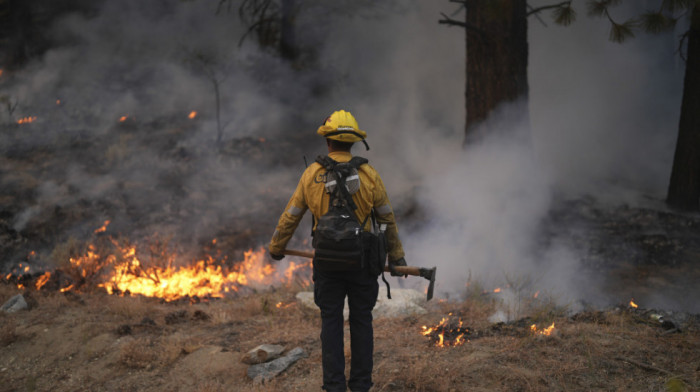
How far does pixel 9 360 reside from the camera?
13.6ft

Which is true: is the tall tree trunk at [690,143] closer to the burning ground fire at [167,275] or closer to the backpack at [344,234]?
the burning ground fire at [167,275]

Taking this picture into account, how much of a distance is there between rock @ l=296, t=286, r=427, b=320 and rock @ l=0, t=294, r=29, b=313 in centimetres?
292

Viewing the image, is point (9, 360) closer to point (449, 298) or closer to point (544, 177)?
point (449, 298)

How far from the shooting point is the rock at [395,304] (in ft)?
15.7

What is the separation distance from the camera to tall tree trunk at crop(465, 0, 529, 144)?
7031mm

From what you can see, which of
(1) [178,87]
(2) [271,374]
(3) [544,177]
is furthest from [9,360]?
(1) [178,87]

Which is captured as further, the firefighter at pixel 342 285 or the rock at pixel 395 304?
the rock at pixel 395 304

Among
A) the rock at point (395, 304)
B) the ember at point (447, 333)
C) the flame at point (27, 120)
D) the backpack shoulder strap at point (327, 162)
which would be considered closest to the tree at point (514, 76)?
the rock at point (395, 304)

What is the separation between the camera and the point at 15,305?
5.11m

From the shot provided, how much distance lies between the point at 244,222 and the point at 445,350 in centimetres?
475

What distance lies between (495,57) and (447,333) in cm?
456

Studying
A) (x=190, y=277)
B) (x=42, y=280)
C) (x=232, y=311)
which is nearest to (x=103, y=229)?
(x=42, y=280)

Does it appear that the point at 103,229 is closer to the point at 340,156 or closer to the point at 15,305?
the point at 15,305

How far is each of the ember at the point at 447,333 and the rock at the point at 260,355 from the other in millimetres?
1285
